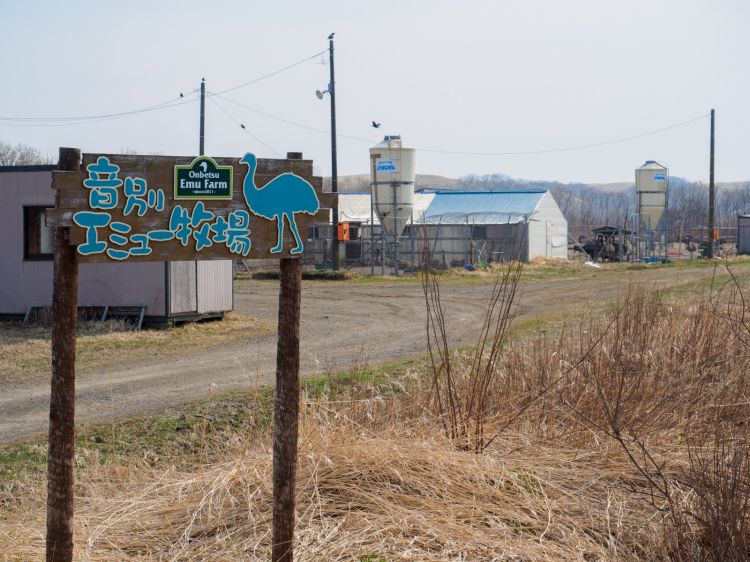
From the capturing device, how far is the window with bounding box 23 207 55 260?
17859 mm

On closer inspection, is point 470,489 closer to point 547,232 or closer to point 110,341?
point 110,341

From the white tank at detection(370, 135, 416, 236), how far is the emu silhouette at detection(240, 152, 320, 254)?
3024 cm

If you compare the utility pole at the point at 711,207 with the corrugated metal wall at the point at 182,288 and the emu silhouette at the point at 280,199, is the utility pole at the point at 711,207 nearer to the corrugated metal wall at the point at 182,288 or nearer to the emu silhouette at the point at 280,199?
the corrugated metal wall at the point at 182,288

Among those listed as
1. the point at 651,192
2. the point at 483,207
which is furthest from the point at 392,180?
the point at 651,192

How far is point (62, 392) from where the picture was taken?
4090mm

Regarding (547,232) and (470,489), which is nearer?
(470,489)

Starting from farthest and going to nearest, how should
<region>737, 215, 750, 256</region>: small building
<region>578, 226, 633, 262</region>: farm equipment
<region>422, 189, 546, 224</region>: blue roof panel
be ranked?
1. <region>737, 215, 750, 256</region>: small building
2. <region>578, 226, 633, 262</region>: farm equipment
3. <region>422, 189, 546, 224</region>: blue roof panel

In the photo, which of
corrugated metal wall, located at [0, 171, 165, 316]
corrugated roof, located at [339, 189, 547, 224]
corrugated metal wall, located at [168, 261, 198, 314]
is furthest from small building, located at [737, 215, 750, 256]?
corrugated metal wall, located at [0, 171, 165, 316]

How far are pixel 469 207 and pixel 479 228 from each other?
3.73m

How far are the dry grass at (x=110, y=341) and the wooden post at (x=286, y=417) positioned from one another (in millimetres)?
9275

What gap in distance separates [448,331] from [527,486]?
12.3 m

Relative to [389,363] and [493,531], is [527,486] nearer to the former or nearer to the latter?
[493,531]

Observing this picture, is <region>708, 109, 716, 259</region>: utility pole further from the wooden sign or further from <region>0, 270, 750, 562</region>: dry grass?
the wooden sign

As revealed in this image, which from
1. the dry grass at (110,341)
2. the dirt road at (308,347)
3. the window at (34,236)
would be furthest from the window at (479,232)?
the window at (34,236)
